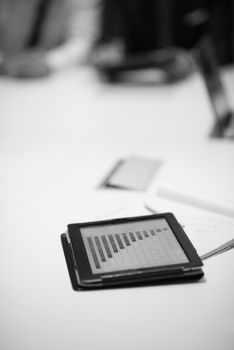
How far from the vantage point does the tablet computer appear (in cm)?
92

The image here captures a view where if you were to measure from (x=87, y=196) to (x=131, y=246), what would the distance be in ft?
1.07

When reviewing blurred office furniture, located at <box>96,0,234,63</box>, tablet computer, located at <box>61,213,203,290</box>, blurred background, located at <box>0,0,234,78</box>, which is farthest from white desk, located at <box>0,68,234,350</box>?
blurred office furniture, located at <box>96,0,234,63</box>

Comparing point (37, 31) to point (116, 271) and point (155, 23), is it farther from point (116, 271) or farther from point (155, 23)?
point (116, 271)

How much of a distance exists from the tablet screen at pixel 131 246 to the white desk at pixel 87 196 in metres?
→ 0.05

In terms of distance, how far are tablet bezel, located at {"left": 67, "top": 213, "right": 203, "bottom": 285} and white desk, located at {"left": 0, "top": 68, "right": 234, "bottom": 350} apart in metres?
0.03

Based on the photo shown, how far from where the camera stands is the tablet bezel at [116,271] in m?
0.92

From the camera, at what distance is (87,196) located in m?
1.30

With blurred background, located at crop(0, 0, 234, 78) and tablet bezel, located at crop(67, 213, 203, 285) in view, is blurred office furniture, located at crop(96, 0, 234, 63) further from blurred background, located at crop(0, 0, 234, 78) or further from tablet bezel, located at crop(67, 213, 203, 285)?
tablet bezel, located at crop(67, 213, 203, 285)

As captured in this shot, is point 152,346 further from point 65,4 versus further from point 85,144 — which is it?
point 65,4

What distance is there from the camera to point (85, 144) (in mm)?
1699

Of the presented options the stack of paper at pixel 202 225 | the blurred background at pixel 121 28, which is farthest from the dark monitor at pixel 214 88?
the blurred background at pixel 121 28

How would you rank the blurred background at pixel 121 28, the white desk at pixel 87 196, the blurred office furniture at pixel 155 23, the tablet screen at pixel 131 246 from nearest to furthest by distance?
the white desk at pixel 87 196, the tablet screen at pixel 131 246, the blurred background at pixel 121 28, the blurred office furniture at pixel 155 23

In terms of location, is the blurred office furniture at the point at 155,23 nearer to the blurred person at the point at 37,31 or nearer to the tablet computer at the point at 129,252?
the blurred person at the point at 37,31

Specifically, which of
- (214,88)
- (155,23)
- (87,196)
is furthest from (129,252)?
(155,23)
